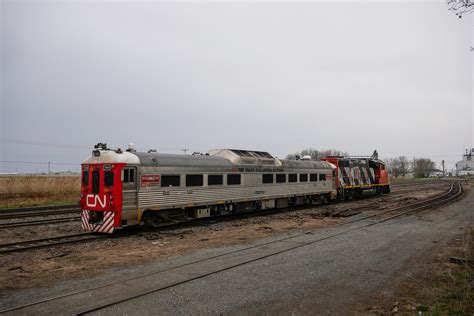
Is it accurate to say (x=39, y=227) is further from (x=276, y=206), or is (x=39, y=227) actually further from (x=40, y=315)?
(x=276, y=206)

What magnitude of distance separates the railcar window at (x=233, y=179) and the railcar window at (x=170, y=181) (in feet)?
10.8

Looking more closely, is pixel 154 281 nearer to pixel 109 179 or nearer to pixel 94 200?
pixel 109 179

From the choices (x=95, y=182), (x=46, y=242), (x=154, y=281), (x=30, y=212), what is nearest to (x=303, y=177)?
(x=95, y=182)

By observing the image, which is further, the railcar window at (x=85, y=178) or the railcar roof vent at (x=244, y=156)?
the railcar roof vent at (x=244, y=156)

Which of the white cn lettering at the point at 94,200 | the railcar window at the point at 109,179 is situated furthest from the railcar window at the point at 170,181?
the white cn lettering at the point at 94,200

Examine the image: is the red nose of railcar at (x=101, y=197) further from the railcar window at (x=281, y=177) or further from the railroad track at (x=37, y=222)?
the railcar window at (x=281, y=177)

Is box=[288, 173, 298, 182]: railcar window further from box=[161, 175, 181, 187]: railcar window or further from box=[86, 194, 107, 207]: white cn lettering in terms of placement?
box=[86, 194, 107, 207]: white cn lettering

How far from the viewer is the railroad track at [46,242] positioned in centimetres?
1112

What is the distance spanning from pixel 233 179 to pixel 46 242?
8.69 meters

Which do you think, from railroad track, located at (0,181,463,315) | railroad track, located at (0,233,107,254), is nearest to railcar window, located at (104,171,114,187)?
railroad track, located at (0,233,107,254)

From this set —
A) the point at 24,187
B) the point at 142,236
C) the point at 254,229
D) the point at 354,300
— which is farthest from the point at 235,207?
the point at 24,187

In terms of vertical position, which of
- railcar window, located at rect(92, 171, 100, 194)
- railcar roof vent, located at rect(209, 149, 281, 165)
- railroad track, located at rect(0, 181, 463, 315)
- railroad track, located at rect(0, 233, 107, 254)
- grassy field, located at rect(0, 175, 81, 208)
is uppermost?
railcar roof vent, located at rect(209, 149, 281, 165)

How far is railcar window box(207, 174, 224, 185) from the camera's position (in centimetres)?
1667

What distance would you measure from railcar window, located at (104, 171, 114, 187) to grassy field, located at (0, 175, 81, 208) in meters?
14.7
